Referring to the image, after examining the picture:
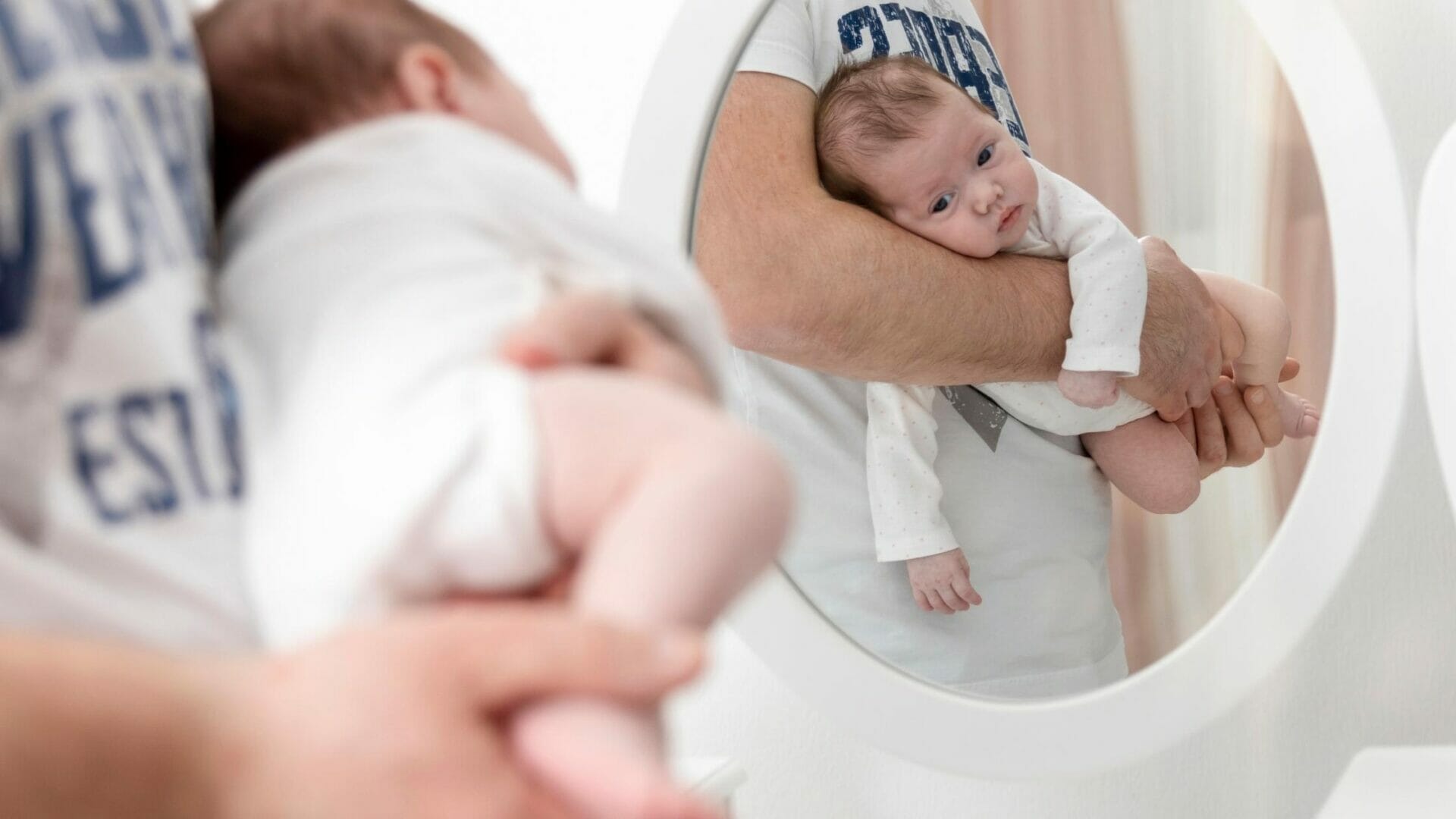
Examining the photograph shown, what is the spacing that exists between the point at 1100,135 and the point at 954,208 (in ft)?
0.66

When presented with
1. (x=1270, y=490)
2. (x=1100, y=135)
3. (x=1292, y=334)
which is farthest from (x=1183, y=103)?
(x=1270, y=490)

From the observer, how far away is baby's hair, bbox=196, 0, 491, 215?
0.37 metres

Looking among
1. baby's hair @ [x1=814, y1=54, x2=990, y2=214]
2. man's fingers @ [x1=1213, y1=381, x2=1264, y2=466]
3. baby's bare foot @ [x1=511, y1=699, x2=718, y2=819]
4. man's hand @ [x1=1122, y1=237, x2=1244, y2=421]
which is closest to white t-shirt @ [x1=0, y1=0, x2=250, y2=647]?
baby's bare foot @ [x1=511, y1=699, x2=718, y2=819]

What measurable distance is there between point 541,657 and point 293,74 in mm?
225

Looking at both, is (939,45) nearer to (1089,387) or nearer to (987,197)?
(987,197)

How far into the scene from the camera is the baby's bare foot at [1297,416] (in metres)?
0.94

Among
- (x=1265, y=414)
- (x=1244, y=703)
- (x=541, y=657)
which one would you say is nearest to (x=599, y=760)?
(x=541, y=657)

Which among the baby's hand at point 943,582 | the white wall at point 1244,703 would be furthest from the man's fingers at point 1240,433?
the baby's hand at point 943,582

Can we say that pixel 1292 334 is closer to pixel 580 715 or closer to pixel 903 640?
pixel 903 640

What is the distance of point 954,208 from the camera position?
0.81m

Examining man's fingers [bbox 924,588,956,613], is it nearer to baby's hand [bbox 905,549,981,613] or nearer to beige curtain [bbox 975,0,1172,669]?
baby's hand [bbox 905,549,981,613]

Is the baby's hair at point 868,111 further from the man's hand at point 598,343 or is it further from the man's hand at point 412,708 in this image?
the man's hand at point 412,708

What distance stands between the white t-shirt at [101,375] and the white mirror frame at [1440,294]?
2.68 feet

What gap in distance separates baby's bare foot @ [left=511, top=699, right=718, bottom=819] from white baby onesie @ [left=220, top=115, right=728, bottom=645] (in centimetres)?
A: 5
